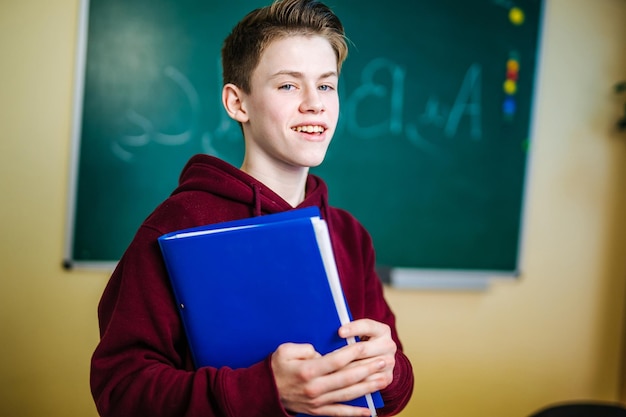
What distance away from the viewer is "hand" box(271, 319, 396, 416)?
0.75m

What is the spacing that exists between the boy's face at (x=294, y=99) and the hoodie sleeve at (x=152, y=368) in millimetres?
252

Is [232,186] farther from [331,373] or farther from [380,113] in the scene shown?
[380,113]

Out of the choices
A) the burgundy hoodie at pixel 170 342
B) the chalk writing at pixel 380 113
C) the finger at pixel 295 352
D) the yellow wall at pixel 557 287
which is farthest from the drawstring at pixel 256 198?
the yellow wall at pixel 557 287

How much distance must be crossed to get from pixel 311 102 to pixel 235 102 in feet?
0.52

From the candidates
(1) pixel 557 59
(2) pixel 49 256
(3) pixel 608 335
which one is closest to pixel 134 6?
(2) pixel 49 256

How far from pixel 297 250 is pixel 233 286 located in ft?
0.37

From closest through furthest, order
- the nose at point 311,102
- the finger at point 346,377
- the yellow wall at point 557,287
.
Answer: the finger at point 346,377, the nose at point 311,102, the yellow wall at point 557,287

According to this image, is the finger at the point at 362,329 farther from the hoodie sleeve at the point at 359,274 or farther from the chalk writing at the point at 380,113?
the chalk writing at the point at 380,113

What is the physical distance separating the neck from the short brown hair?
143mm

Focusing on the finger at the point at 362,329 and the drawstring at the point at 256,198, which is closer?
the finger at the point at 362,329

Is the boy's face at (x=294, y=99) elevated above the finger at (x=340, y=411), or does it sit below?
above

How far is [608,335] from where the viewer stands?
255 centimetres

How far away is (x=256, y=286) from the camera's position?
791mm

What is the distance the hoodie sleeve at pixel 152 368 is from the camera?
2.50 feet
